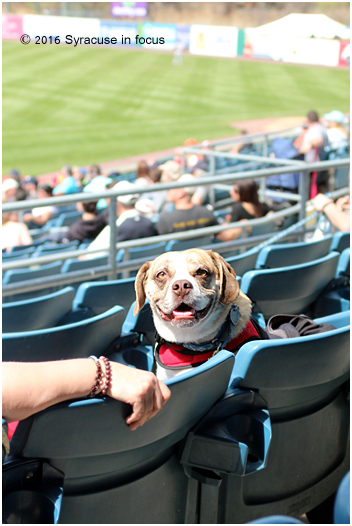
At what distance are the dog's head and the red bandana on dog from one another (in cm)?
9

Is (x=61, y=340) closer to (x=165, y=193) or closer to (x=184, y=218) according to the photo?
(x=184, y=218)

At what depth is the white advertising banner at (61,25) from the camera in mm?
55406

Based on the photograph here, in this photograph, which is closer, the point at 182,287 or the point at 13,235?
the point at 182,287

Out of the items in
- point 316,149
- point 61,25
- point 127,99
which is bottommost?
point 316,149

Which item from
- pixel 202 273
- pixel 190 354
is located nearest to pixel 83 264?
pixel 202 273

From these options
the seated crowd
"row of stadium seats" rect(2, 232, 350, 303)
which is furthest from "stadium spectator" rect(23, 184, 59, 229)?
"row of stadium seats" rect(2, 232, 350, 303)

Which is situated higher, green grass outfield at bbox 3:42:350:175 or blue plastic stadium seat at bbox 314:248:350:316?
green grass outfield at bbox 3:42:350:175

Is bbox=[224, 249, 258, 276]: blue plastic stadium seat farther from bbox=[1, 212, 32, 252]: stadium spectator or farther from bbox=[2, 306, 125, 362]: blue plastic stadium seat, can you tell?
bbox=[1, 212, 32, 252]: stadium spectator

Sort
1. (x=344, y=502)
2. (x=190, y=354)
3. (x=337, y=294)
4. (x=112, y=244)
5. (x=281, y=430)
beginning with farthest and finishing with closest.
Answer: (x=112, y=244), (x=337, y=294), (x=190, y=354), (x=281, y=430), (x=344, y=502)

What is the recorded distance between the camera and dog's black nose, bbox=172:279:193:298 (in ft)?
8.31

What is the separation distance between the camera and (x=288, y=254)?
4094 millimetres

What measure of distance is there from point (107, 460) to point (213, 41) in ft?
180

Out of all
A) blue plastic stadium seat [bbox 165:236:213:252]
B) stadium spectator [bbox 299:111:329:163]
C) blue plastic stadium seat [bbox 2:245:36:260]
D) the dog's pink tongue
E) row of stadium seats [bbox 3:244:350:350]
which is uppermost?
stadium spectator [bbox 299:111:329:163]

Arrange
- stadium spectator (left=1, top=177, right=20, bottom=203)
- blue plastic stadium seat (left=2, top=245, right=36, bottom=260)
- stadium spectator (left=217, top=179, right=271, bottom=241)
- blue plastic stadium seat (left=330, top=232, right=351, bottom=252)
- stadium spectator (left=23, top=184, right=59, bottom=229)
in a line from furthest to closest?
stadium spectator (left=23, top=184, right=59, bottom=229), stadium spectator (left=1, top=177, right=20, bottom=203), blue plastic stadium seat (left=2, top=245, right=36, bottom=260), stadium spectator (left=217, top=179, right=271, bottom=241), blue plastic stadium seat (left=330, top=232, right=351, bottom=252)
